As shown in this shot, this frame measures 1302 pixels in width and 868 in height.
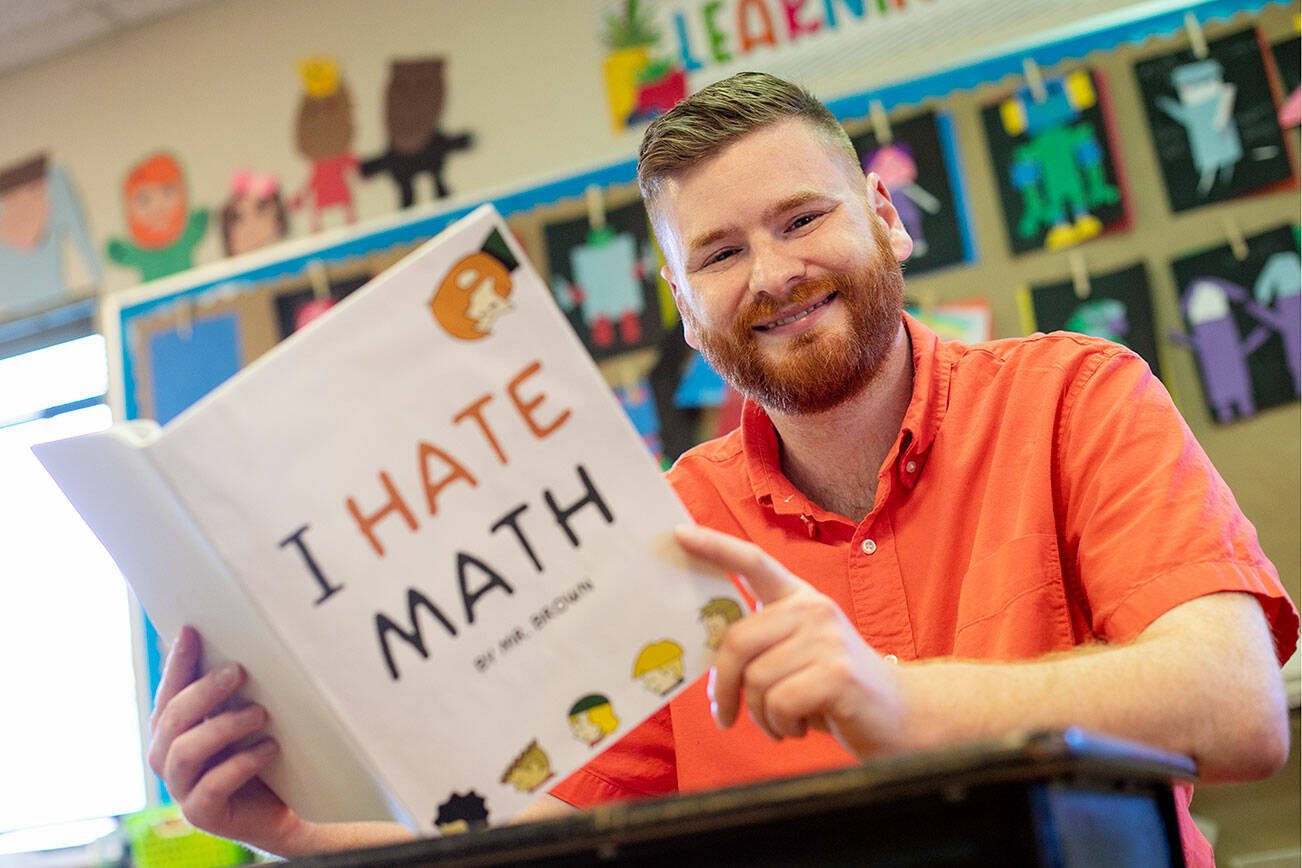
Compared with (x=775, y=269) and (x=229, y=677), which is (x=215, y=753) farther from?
(x=775, y=269)

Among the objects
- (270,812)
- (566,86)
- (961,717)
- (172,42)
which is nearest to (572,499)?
(961,717)

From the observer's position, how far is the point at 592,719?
32.5 inches

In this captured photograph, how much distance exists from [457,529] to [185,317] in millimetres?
2487

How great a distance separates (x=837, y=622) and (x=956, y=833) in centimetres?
21

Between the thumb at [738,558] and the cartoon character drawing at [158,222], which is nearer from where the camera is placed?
the thumb at [738,558]

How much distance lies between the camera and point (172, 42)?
342 centimetres

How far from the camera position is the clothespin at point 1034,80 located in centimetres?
240

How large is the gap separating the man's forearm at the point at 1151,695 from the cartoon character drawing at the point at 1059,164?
152 centimetres

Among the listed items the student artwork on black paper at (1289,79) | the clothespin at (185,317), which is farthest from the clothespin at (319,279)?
the student artwork on black paper at (1289,79)

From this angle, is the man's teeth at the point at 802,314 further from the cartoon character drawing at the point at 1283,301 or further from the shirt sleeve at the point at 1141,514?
the cartoon character drawing at the point at 1283,301

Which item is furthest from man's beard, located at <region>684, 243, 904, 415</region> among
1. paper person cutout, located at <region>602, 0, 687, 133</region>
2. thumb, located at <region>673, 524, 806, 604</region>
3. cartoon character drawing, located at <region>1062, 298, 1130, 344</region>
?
paper person cutout, located at <region>602, 0, 687, 133</region>

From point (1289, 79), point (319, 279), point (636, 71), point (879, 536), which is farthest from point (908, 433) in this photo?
point (319, 279)

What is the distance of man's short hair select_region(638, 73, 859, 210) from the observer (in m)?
1.38

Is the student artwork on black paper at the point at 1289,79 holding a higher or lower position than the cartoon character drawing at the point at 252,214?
lower
